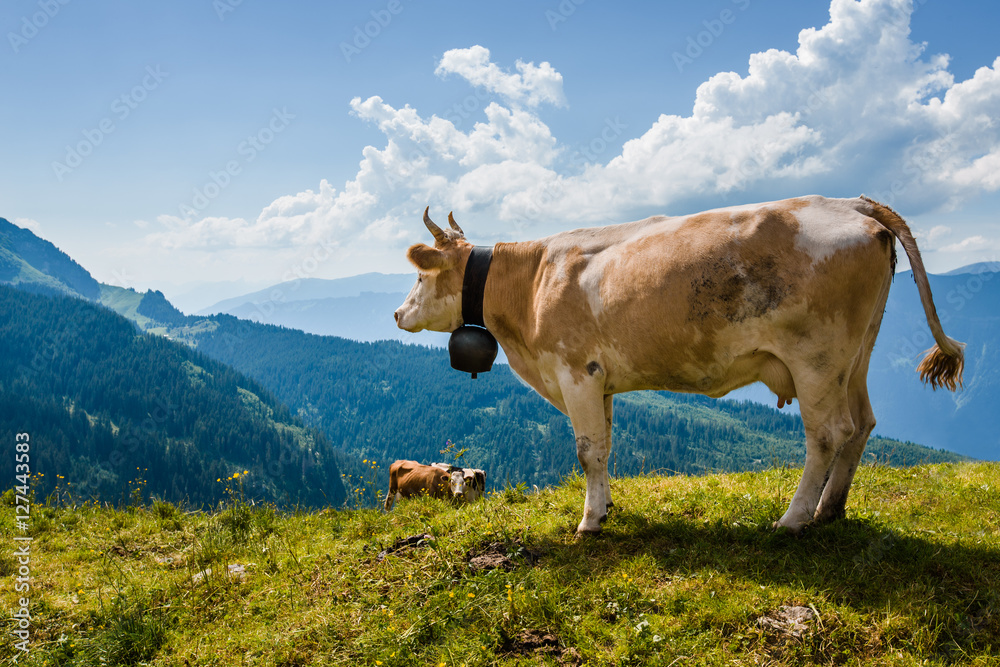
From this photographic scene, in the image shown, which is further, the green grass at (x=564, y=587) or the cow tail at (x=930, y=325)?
the cow tail at (x=930, y=325)

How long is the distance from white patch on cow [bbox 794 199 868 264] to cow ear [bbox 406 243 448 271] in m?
3.98

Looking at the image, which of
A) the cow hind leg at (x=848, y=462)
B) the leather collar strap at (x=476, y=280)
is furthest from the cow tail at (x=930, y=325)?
the leather collar strap at (x=476, y=280)

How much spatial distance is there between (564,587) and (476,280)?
3711 millimetres

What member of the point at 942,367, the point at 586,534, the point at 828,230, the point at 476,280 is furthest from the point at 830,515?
the point at 476,280

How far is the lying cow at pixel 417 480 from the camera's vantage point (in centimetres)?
1420

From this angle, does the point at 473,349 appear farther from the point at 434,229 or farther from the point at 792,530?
the point at 792,530

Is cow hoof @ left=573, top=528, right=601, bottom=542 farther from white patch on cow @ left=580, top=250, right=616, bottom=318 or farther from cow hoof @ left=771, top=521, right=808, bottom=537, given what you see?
white patch on cow @ left=580, top=250, right=616, bottom=318

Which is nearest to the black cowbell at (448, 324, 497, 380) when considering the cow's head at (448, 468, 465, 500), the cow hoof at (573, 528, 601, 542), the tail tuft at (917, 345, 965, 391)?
the cow hoof at (573, 528, 601, 542)

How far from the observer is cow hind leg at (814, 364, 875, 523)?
18.1ft

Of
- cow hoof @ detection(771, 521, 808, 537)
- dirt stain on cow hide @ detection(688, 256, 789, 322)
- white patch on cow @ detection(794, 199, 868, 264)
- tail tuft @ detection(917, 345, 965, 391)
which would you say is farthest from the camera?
tail tuft @ detection(917, 345, 965, 391)

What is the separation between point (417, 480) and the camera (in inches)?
601

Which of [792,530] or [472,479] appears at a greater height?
[792,530]

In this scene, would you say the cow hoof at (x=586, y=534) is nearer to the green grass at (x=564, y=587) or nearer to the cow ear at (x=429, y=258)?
the green grass at (x=564, y=587)

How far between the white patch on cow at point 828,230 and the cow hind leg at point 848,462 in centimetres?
137
